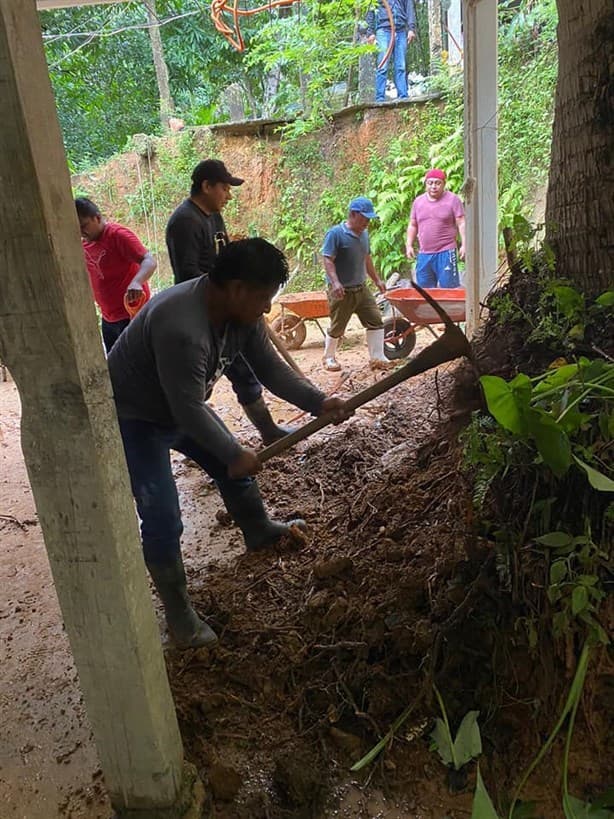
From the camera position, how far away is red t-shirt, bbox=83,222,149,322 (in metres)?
3.92

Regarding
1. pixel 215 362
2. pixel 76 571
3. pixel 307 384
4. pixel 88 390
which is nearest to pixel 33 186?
pixel 88 390

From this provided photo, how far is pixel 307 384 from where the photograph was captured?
264cm

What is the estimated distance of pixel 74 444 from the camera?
129 cm

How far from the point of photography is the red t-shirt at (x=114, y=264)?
392 cm

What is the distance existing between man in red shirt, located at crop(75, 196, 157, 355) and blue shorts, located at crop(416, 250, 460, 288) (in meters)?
3.64

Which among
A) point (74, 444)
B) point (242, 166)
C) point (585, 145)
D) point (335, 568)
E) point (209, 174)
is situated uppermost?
point (242, 166)

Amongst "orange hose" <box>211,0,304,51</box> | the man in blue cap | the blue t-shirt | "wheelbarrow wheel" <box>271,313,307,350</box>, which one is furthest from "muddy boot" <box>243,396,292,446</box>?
"orange hose" <box>211,0,304,51</box>

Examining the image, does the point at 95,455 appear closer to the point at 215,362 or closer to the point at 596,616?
the point at 215,362

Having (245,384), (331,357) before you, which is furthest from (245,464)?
(331,357)

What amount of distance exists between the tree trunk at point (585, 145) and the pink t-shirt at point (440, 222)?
4.34 metres

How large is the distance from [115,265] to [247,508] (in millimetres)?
2086

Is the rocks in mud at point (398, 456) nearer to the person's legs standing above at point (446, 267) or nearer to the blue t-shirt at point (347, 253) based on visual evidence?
the blue t-shirt at point (347, 253)

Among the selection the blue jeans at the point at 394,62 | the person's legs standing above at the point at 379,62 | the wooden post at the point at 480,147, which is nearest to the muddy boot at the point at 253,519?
the wooden post at the point at 480,147

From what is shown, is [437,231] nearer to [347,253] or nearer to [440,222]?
[440,222]
